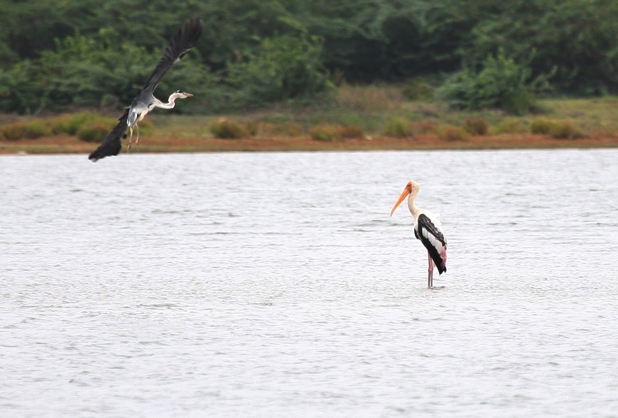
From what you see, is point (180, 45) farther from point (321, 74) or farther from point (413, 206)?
point (321, 74)

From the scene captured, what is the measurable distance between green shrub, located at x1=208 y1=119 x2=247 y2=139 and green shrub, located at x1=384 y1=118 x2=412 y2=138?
409 centimetres

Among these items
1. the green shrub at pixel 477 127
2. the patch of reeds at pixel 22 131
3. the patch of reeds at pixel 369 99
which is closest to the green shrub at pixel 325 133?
the patch of reeds at pixel 369 99

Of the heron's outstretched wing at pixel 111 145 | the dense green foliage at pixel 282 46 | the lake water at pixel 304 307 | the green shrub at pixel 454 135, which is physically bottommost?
the lake water at pixel 304 307

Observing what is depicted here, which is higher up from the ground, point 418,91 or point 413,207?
point 418,91

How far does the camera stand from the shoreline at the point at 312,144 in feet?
100

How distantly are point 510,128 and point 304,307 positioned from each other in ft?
80.9

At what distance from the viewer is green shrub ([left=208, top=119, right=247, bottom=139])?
104 feet

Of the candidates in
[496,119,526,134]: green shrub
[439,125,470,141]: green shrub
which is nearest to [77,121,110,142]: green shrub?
[439,125,470,141]: green shrub

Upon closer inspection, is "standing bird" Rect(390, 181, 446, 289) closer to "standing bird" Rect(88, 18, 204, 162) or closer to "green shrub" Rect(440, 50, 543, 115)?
"standing bird" Rect(88, 18, 204, 162)

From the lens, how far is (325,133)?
105ft

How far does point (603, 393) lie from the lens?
683 cm

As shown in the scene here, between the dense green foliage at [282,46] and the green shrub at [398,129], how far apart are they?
393 cm

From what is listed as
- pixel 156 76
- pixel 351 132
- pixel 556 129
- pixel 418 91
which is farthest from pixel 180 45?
pixel 418 91

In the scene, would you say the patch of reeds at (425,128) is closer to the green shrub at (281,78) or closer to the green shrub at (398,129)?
the green shrub at (398,129)
